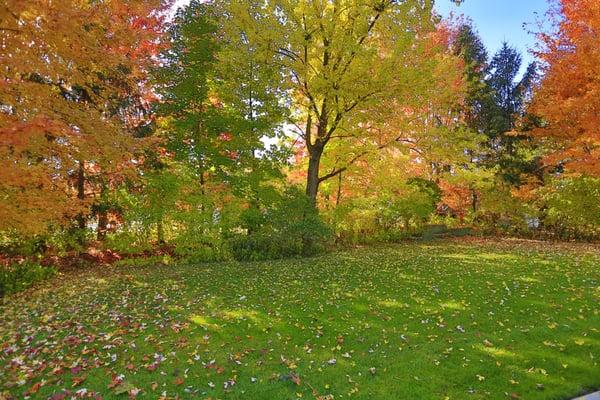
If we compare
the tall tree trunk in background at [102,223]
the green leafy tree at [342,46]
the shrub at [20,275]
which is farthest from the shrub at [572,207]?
the shrub at [20,275]

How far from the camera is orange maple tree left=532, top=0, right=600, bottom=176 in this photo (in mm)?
12516

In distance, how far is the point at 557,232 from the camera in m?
17.2

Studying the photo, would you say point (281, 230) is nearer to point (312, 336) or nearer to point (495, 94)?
point (312, 336)

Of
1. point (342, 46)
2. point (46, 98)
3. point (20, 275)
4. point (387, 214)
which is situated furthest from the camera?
point (387, 214)

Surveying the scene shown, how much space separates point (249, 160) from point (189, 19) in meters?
5.07

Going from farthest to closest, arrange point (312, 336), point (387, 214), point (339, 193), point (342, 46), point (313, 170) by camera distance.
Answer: point (387, 214) < point (339, 193) < point (313, 170) < point (342, 46) < point (312, 336)

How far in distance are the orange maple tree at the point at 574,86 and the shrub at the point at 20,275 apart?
16192mm

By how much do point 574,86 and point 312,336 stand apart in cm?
1467

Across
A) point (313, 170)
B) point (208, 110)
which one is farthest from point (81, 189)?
point (313, 170)

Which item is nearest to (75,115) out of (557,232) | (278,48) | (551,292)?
(278,48)

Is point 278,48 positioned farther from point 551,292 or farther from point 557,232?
point 557,232

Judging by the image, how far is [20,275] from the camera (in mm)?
9117

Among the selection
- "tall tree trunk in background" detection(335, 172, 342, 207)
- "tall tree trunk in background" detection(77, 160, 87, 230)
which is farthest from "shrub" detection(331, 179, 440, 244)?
"tall tree trunk in background" detection(77, 160, 87, 230)

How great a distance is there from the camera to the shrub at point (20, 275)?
8.51 meters
